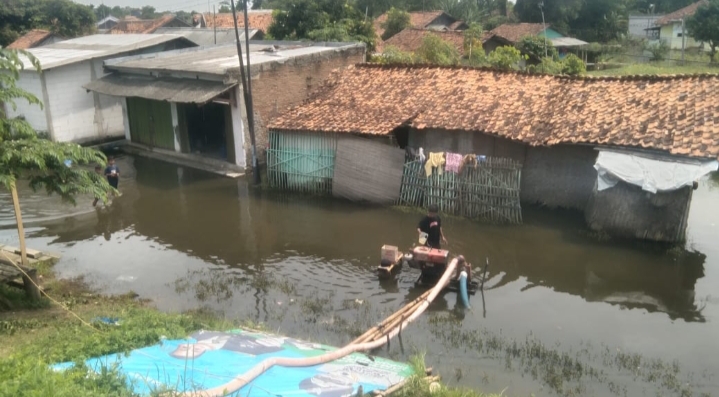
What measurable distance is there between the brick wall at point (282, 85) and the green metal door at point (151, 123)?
3.87 meters

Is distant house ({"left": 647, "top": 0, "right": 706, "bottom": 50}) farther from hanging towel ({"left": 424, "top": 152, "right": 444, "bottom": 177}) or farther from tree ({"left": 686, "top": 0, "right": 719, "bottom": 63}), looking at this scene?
hanging towel ({"left": 424, "top": 152, "right": 444, "bottom": 177})

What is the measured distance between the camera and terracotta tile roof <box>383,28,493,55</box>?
3150 cm

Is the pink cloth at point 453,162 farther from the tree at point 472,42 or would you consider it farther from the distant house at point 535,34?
the distant house at point 535,34

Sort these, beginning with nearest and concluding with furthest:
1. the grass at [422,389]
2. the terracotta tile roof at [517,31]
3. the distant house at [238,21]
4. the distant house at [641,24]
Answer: the grass at [422,389]
the terracotta tile roof at [517,31]
the distant house at [238,21]
the distant house at [641,24]

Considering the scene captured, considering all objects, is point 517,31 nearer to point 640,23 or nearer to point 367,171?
point 640,23

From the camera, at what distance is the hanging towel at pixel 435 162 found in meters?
14.3

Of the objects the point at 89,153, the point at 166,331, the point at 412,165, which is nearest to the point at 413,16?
the point at 412,165

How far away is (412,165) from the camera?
14.9 m

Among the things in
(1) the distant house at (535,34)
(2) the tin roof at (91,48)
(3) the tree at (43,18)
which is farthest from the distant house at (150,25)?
(1) the distant house at (535,34)

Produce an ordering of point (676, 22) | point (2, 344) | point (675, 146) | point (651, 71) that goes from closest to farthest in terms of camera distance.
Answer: point (2, 344) < point (675, 146) < point (651, 71) < point (676, 22)

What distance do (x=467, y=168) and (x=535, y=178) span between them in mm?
1856

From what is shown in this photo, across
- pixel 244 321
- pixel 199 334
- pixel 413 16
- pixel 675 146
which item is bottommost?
pixel 244 321

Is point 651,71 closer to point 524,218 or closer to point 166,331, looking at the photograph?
point 524,218

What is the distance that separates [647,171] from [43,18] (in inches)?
1599
